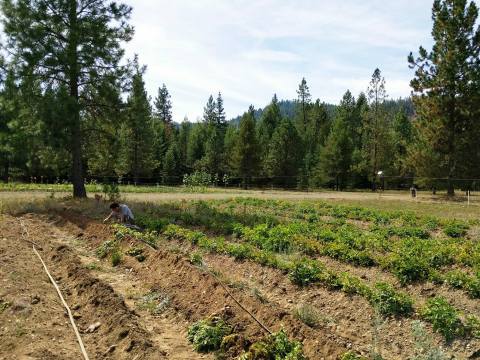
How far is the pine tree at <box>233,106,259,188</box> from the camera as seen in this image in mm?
55688

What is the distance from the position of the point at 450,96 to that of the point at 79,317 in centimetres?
3249

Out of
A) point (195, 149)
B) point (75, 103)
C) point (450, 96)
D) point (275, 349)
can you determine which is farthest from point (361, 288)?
point (195, 149)

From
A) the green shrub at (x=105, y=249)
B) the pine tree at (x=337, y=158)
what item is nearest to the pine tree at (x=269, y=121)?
the pine tree at (x=337, y=158)

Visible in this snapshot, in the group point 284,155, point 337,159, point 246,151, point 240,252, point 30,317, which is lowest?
point 30,317

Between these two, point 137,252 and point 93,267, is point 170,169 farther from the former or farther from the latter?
point 93,267

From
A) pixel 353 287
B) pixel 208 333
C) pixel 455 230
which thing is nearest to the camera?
pixel 208 333

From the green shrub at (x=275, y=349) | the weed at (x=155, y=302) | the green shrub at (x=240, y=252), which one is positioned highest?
the green shrub at (x=240, y=252)

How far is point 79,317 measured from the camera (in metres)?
7.89

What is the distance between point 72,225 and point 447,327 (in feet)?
44.4

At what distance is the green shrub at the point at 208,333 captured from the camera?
6.73 m

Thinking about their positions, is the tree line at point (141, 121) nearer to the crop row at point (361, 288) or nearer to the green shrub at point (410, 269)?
the crop row at point (361, 288)

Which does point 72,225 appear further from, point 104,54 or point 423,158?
point 423,158

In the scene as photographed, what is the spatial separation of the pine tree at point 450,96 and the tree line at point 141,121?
7 cm

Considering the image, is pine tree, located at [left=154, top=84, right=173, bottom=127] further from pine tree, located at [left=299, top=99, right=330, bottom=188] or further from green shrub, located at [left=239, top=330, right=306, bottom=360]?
green shrub, located at [left=239, top=330, right=306, bottom=360]
